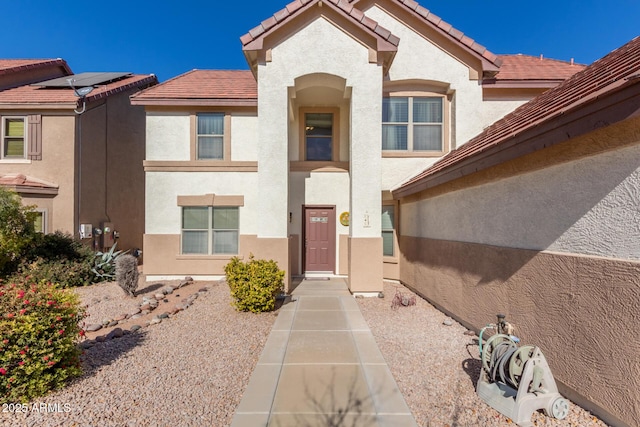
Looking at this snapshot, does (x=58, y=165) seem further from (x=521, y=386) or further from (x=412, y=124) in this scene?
(x=521, y=386)

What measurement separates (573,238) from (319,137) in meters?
8.93

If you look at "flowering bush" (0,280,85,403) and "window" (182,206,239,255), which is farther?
"window" (182,206,239,255)

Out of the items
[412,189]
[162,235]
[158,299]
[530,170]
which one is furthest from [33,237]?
[530,170]

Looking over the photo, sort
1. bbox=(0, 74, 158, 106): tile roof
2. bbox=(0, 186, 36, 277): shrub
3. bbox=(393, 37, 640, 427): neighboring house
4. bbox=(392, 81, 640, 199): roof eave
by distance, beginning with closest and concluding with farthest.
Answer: bbox=(392, 81, 640, 199): roof eave
bbox=(393, 37, 640, 427): neighboring house
bbox=(0, 186, 36, 277): shrub
bbox=(0, 74, 158, 106): tile roof

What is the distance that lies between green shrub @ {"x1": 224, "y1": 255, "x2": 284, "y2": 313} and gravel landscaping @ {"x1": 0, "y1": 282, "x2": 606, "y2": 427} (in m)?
0.23

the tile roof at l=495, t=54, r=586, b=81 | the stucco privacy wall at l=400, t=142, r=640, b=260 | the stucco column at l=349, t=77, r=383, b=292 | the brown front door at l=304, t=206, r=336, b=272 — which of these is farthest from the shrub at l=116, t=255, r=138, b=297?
the tile roof at l=495, t=54, r=586, b=81

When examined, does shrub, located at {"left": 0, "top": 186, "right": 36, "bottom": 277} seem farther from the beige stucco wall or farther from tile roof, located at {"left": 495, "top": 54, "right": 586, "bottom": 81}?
tile roof, located at {"left": 495, "top": 54, "right": 586, "bottom": 81}

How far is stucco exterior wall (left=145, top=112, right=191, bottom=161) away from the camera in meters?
11.5

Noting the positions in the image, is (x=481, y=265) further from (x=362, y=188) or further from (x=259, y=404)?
(x=259, y=404)

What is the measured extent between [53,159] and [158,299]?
8.25 m

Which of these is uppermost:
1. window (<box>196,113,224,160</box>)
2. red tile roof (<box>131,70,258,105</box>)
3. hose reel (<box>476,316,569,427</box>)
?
red tile roof (<box>131,70,258,105</box>)

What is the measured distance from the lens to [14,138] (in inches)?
487

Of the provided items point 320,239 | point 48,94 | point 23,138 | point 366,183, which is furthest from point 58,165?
point 366,183

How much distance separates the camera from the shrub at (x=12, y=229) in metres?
9.02
